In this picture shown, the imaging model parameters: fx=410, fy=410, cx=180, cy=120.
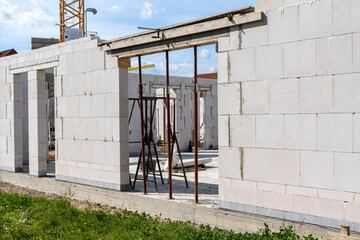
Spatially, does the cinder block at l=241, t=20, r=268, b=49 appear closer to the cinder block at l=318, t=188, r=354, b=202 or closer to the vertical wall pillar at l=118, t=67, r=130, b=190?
the cinder block at l=318, t=188, r=354, b=202

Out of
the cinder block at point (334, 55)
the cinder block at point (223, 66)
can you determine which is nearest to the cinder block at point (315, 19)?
the cinder block at point (334, 55)

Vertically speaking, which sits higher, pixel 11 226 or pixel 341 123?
pixel 341 123

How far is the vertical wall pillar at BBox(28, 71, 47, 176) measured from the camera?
15.1 meters

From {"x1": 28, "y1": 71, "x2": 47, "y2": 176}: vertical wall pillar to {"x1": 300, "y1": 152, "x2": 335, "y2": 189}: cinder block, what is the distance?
34.2 ft

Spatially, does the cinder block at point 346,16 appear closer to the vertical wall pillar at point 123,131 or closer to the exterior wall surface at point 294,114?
the exterior wall surface at point 294,114

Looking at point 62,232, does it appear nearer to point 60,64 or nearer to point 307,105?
point 307,105

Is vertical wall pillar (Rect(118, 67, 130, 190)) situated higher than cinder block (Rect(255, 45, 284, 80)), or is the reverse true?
cinder block (Rect(255, 45, 284, 80))

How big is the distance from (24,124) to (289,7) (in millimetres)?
16477

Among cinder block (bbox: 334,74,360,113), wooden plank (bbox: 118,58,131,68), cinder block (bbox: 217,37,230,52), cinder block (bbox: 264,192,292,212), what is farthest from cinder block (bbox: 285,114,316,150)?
wooden plank (bbox: 118,58,131,68)

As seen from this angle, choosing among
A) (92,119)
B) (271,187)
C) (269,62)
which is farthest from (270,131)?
(92,119)

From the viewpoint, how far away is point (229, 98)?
9.12 metres

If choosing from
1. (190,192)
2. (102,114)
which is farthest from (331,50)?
(102,114)

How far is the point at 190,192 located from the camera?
11.8 m

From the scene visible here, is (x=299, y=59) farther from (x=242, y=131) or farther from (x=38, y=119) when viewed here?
(x=38, y=119)
